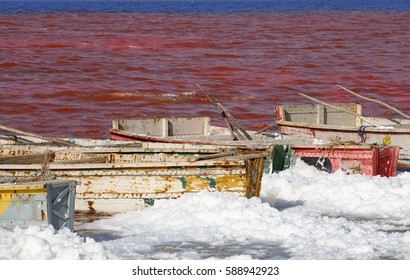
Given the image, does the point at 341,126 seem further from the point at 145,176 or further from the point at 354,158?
the point at 145,176

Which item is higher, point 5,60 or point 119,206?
point 5,60

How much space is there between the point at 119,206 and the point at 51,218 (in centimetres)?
283

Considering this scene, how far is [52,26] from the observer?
73.5 meters

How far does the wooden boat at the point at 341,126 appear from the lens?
67.8 feet

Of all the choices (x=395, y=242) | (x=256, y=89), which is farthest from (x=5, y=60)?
(x=395, y=242)

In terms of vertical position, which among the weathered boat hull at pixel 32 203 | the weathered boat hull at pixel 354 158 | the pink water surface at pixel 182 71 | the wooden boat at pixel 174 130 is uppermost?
the pink water surface at pixel 182 71

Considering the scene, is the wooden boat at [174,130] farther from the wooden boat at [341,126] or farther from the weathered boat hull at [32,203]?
the weathered boat hull at [32,203]

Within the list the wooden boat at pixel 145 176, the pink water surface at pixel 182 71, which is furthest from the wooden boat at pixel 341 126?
the pink water surface at pixel 182 71

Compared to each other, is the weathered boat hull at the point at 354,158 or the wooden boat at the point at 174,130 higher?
the wooden boat at the point at 174,130

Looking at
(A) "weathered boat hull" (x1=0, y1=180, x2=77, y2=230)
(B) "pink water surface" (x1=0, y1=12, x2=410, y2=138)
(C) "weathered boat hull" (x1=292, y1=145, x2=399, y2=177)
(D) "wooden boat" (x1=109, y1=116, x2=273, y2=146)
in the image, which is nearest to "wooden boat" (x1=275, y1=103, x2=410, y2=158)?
(C) "weathered boat hull" (x1=292, y1=145, x2=399, y2=177)

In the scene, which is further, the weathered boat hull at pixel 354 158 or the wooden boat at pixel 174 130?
the wooden boat at pixel 174 130

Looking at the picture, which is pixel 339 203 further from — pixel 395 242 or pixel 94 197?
pixel 94 197

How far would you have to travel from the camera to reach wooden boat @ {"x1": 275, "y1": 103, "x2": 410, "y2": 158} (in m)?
20.7

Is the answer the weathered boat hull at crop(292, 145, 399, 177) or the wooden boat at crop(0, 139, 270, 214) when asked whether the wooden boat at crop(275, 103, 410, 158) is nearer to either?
the weathered boat hull at crop(292, 145, 399, 177)
